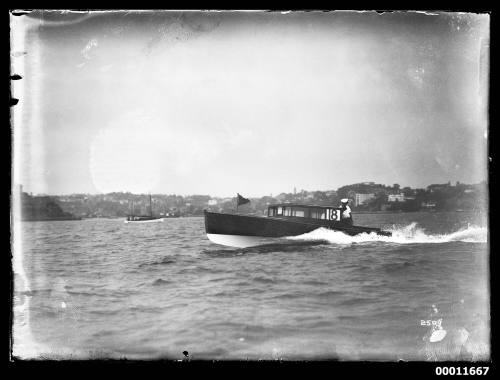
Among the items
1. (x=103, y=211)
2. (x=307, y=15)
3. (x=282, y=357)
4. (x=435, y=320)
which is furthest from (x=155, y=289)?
(x=307, y=15)

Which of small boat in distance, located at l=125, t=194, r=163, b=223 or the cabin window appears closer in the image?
small boat in distance, located at l=125, t=194, r=163, b=223

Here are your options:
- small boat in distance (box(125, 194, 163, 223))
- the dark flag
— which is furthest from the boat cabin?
small boat in distance (box(125, 194, 163, 223))

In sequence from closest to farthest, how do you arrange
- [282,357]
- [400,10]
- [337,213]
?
[282,357] < [400,10] < [337,213]

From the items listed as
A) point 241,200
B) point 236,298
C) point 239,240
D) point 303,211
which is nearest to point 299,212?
point 303,211

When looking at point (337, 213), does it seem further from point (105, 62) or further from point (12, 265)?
point (12, 265)

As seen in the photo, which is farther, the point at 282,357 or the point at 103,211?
the point at 103,211

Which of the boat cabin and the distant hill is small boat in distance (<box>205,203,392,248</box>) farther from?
the distant hill

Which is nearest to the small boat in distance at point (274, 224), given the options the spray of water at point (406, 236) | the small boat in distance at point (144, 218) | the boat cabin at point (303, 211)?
the boat cabin at point (303, 211)
